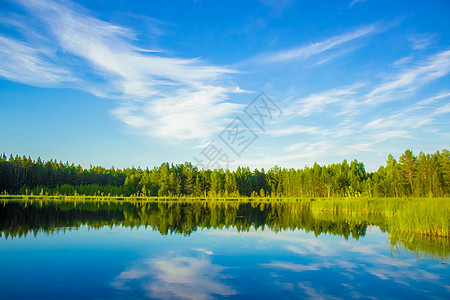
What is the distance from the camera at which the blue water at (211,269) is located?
9625mm

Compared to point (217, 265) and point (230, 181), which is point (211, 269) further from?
point (230, 181)

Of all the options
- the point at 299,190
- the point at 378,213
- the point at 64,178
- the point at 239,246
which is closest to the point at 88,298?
the point at 239,246

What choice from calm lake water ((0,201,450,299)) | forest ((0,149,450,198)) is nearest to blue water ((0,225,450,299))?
calm lake water ((0,201,450,299))

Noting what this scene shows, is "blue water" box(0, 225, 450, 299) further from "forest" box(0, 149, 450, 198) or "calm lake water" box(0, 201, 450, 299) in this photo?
"forest" box(0, 149, 450, 198)

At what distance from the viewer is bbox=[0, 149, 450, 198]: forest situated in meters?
87.4

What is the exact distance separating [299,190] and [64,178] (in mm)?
Result: 91542

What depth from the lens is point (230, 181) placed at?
4432 inches

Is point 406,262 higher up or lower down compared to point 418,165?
lower down

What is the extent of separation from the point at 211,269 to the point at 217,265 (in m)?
0.74

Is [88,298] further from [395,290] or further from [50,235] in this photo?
[50,235]

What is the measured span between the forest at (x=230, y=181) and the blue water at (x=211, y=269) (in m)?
78.0

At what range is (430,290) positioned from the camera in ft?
32.6

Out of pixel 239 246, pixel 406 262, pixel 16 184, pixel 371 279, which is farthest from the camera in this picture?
pixel 16 184

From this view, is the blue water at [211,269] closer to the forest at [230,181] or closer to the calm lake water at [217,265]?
the calm lake water at [217,265]
